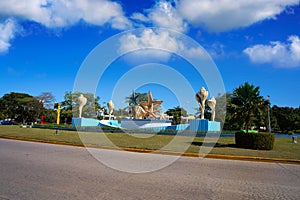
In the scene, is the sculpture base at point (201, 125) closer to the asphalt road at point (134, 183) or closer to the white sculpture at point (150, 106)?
the white sculpture at point (150, 106)

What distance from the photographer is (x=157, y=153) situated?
39.6ft

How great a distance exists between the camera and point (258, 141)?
13.5 metres

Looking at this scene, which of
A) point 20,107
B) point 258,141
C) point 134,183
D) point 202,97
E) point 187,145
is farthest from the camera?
point 20,107

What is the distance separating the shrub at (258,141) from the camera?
1338cm

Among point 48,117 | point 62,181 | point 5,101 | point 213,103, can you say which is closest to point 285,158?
point 62,181

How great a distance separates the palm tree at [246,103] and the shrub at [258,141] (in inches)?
209

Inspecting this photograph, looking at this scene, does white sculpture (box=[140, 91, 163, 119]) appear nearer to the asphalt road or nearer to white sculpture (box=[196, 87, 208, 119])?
white sculpture (box=[196, 87, 208, 119])

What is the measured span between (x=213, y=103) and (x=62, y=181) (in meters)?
29.1

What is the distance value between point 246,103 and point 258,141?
650 cm

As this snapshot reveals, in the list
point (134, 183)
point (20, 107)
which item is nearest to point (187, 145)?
point (134, 183)

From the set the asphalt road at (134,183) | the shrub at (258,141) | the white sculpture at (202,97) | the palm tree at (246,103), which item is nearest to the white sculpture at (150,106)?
the white sculpture at (202,97)

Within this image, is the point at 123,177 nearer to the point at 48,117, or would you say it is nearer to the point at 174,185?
the point at 174,185

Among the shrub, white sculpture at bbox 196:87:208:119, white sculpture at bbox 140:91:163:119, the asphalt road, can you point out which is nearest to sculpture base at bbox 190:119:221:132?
white sculpture at bbox 196:87:208:119

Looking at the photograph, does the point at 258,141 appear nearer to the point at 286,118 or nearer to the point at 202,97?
the point at 202,97
